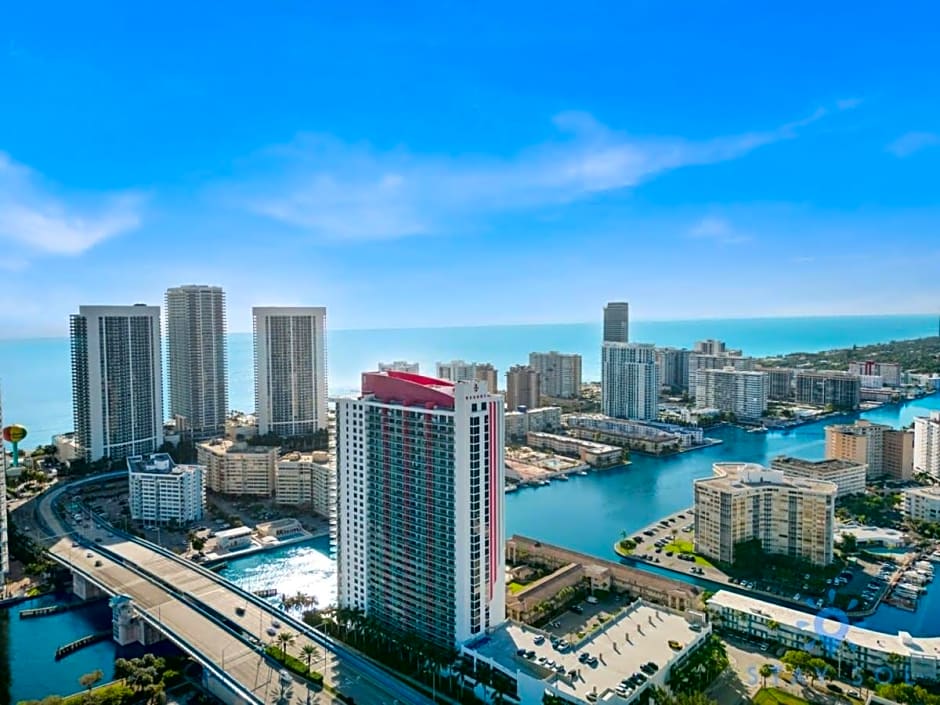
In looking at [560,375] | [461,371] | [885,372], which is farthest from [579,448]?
[885,372]

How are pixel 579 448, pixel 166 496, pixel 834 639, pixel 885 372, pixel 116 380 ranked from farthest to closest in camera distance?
pixel 885 372 → pixel 579 448 → pixel 116 380 → pixel 166 496 → pixel 834 639

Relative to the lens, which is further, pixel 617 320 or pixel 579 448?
pixel 617 320

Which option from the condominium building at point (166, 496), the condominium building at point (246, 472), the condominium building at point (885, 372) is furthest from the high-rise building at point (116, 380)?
the condominium building at point (885, 372)

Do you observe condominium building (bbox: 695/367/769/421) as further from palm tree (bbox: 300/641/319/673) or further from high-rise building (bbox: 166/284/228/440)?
palm tree (bbox: 300/641/319/673)

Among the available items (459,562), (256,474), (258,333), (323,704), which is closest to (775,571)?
(459,562)

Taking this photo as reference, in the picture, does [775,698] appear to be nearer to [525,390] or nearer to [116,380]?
[116,380]

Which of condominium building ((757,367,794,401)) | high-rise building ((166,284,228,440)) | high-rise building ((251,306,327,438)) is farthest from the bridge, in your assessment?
condominium building ((757,367,794,401))

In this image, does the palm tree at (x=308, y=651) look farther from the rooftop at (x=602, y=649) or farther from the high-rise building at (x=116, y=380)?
the high-rise building at (x=116, y=380)
